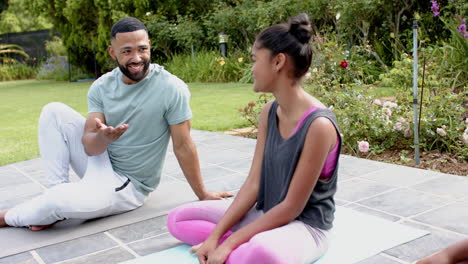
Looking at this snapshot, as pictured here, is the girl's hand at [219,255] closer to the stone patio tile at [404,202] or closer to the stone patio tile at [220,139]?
the stone patio tile at [404,202]

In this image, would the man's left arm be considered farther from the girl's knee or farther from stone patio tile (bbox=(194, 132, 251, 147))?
stone patio tile (bbox=(194, 132, 251, 147))

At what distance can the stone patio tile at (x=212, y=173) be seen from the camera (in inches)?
158

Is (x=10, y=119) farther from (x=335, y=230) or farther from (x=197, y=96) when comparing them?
(x=335, y=230)

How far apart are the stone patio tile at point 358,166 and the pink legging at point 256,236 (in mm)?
1658

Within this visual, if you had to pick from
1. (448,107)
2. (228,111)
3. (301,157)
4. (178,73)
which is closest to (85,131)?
(301,157)

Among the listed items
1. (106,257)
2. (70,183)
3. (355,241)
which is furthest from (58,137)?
(355,241)

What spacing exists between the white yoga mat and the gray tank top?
10.0 inches

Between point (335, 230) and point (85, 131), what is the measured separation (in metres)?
1.55

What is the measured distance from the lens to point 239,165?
14.2 feet

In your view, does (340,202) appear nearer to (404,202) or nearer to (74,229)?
(404,202)

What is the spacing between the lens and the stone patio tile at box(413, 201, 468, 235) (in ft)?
8.89

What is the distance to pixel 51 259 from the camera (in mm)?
2576

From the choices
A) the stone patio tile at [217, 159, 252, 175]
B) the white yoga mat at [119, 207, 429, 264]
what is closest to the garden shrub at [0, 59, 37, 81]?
the stone patio tile at [217, 159, 252, 175]

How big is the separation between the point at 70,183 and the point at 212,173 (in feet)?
4.62
